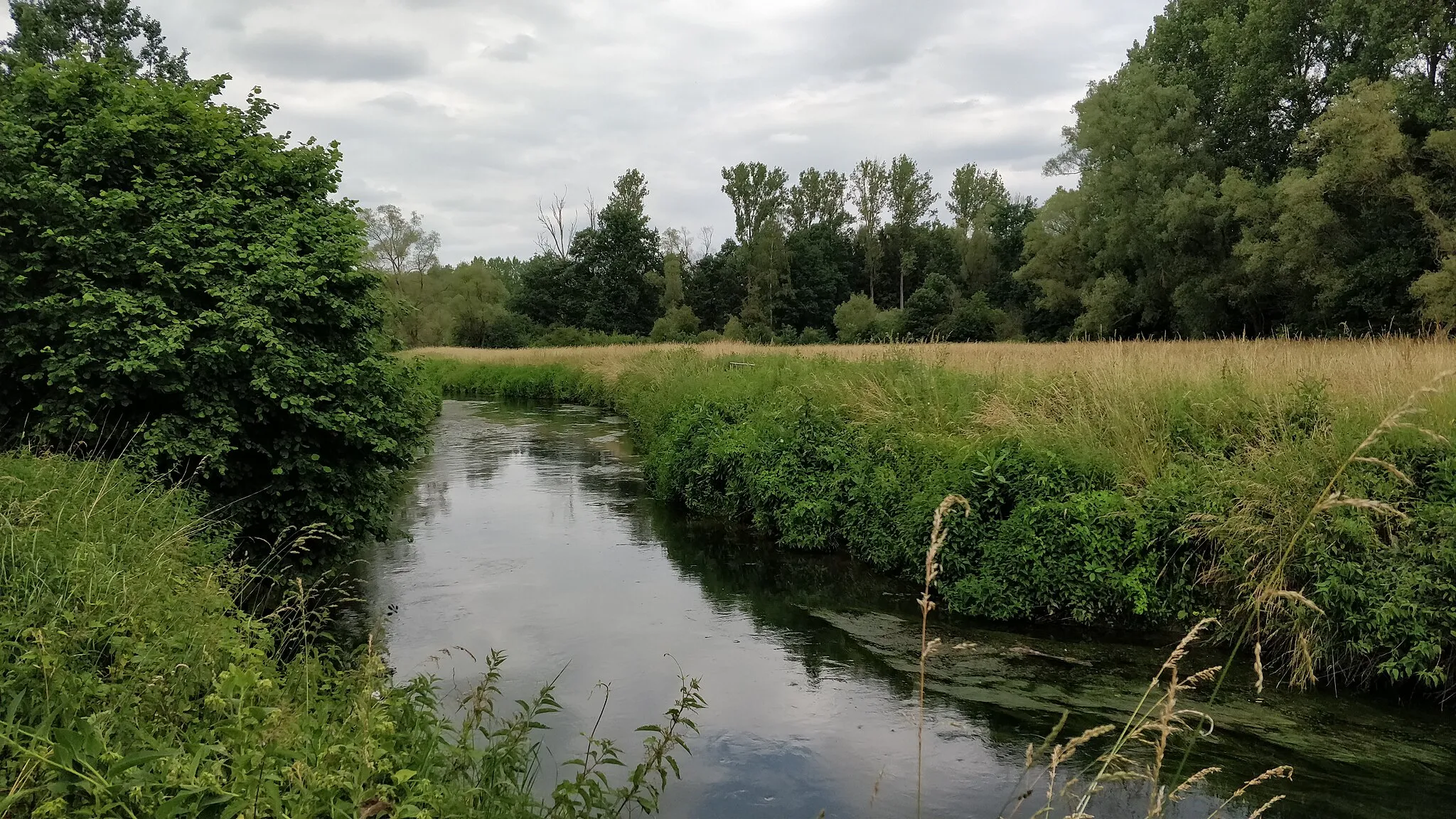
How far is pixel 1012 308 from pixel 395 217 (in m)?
47.9

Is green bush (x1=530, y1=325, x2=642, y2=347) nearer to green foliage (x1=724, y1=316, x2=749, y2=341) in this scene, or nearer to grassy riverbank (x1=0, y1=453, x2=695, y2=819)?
green foliage (x1=724, y1=316, x2=749, y2=341)

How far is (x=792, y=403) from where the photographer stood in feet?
41.5

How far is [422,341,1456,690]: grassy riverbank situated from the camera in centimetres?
625

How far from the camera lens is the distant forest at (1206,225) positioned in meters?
22.8

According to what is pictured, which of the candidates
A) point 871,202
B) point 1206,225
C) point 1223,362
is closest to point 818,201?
point 871,202

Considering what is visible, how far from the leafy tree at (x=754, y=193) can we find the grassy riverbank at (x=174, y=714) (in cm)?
6253

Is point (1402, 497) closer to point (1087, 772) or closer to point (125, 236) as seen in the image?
point (1087, 772)

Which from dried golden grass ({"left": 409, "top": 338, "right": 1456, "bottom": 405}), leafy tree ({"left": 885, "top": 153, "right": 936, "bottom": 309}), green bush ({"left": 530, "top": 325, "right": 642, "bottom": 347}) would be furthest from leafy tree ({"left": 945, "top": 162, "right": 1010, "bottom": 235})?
dried golden grass ({"left": 409, "top": 338, "right": 1456, "bottom": 405})

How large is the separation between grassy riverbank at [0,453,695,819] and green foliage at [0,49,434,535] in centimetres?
212

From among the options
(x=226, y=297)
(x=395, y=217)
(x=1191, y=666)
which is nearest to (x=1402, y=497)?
(x=1191, y=666)

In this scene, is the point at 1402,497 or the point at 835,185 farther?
the point at 835,185

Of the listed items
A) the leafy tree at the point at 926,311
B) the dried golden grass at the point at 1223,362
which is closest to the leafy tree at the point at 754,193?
the leafy tree at the point at 926,311

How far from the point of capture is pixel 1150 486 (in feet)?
25.5

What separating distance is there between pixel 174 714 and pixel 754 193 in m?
65.4
